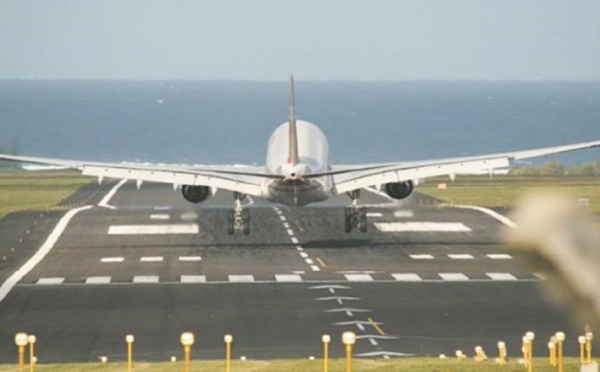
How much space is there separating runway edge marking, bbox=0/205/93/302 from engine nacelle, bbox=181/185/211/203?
22.5 ft

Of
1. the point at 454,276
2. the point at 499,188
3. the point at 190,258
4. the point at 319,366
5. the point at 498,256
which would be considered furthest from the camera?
the point at 499,188

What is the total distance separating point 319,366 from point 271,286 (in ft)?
79.0

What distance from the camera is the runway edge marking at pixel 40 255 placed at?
2328 inches

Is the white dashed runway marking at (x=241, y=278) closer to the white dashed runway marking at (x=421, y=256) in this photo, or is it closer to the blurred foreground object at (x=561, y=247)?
the white dashed runway marking at (x=421, y=256)

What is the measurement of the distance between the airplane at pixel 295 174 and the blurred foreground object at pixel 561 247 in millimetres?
55224

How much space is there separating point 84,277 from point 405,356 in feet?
82.0

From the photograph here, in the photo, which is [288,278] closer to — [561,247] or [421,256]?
[421,256]

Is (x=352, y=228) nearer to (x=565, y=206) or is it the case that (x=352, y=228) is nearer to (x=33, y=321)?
(x=33, y=321)

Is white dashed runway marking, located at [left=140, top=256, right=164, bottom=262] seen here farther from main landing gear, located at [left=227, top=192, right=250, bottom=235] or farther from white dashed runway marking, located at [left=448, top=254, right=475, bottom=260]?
white dashed runway marking, located at [left=448, top=254, right=475, bottom=260]

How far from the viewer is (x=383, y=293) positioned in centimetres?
5625

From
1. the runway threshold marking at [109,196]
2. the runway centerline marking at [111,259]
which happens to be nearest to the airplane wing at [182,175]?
the runway centerline marking at [111,259]

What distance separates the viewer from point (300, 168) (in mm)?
66938

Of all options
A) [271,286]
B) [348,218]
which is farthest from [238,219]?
[271,286]

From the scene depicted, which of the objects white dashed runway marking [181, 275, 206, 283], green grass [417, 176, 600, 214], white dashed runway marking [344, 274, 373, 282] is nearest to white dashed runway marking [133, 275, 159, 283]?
white dashed runway marking [181, 275, 206, 283]
